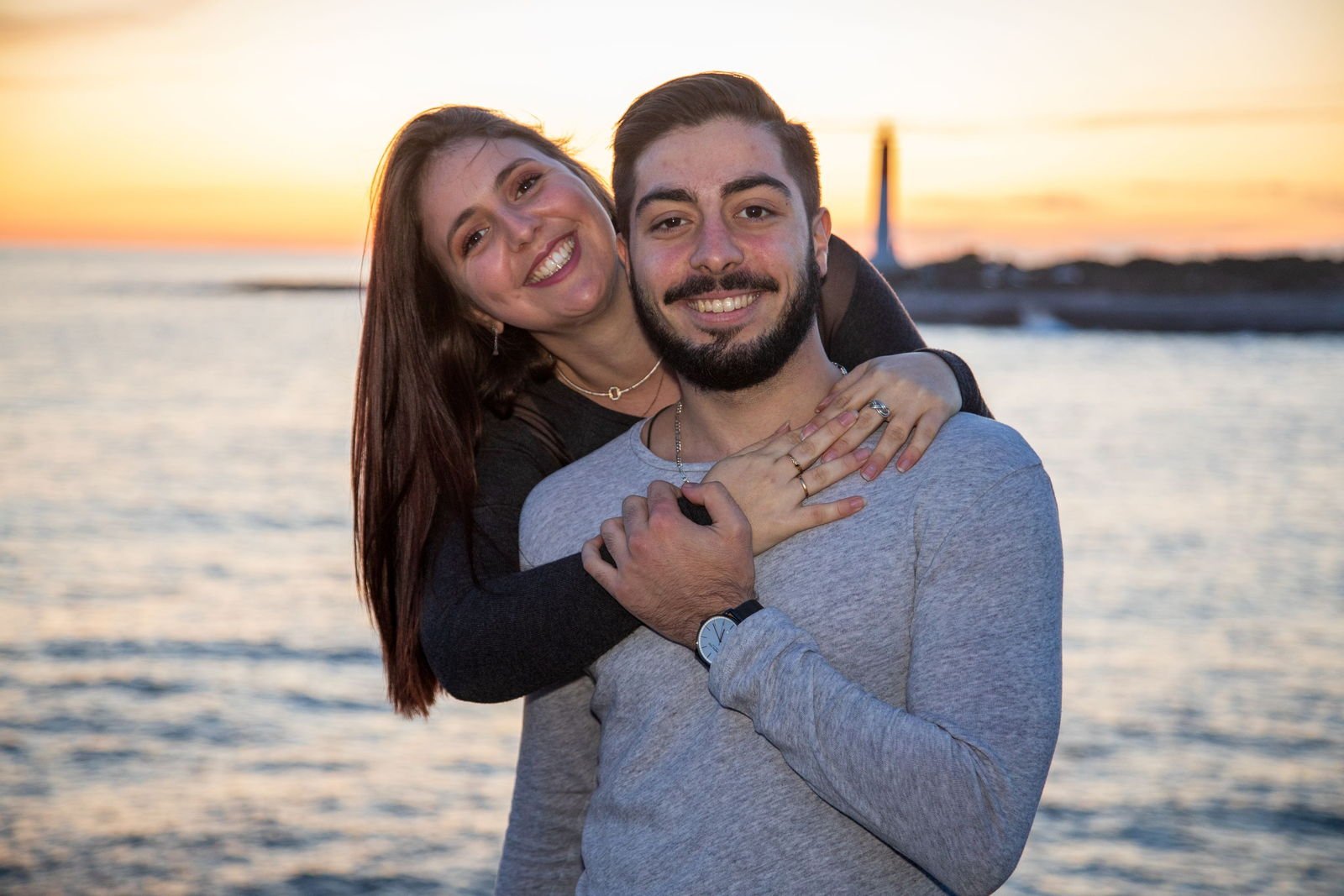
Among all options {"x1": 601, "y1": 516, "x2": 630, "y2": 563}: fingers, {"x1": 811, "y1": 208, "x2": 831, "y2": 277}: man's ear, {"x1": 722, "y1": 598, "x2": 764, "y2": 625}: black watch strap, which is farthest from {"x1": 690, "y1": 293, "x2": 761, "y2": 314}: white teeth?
{"x1": 722, "y1": 598, "x2": 764, "y2": 625}: black watch strap

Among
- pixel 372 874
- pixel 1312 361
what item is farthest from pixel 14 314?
pixel 372 874

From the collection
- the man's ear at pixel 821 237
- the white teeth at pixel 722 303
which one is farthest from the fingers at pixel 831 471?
the man's ear at pixel 821 237

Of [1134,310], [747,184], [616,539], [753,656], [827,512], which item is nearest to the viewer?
[753,656]

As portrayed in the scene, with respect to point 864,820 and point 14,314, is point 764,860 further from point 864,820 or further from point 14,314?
point 14,314

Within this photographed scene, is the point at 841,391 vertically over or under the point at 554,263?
under

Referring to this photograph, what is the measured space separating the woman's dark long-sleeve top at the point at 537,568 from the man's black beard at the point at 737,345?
1.17 feet

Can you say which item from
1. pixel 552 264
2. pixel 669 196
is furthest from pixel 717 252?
pixel 552 264

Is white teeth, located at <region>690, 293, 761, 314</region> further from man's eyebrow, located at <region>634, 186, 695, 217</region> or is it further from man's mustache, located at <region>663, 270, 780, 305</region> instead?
man's eyebrow, located at <region>634, 186, 695, 217</region>

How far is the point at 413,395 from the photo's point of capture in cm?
293

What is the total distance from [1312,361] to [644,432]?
36512 mm

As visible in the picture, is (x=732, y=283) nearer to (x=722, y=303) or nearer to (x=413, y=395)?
(x=722, y=303)

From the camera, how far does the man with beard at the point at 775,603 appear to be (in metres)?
1.78

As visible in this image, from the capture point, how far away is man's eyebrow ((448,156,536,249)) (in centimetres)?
301

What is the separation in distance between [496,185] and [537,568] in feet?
3.61
